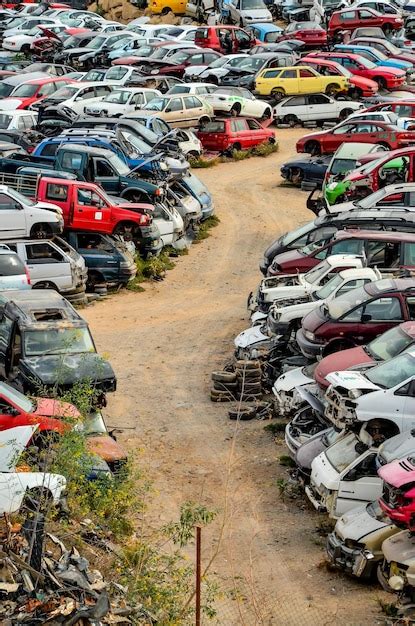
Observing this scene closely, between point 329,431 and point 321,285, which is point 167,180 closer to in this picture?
point 321,285

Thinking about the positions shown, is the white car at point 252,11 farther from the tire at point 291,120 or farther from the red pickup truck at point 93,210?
the red pickup truck at point 93,210

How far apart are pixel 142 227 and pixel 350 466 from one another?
1197cm

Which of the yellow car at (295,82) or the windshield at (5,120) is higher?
the windshield at (5,120)

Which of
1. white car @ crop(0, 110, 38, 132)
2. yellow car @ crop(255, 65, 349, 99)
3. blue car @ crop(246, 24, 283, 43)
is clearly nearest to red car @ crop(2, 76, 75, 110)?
white car @ crop(0, 110, 38, 132)

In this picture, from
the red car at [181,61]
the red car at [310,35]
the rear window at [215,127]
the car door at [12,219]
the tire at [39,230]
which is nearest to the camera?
the car door at [12,219]

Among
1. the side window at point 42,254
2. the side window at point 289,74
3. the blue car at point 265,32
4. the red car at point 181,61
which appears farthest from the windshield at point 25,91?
the side window at point 42,254

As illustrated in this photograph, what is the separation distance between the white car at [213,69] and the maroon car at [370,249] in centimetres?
2117

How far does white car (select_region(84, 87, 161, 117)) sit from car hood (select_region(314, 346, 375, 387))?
1913 centimetres

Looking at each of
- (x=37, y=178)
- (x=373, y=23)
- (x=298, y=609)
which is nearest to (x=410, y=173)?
(x=37, y=178)

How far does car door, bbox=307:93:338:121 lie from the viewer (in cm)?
3719

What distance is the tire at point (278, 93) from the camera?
3944cm

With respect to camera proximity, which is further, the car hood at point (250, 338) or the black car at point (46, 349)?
the car hood at point (250, 338)

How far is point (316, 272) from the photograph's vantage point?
801 inches

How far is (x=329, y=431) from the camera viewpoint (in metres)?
15.5
